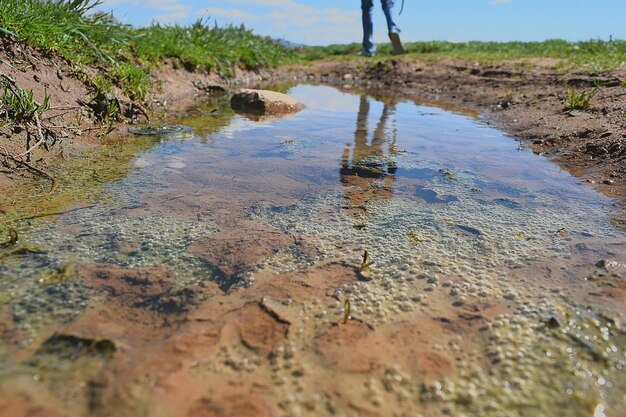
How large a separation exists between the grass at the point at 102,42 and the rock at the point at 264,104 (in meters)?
0.99

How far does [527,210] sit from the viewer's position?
203 cm

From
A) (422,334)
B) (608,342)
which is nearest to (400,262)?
(422,334)

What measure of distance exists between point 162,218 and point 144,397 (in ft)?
3.23

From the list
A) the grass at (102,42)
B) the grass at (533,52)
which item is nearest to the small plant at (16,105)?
the grass at (102,42)

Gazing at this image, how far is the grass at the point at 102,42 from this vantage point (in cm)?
321

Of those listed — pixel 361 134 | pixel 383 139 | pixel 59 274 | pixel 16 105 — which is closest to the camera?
pixel 59 274

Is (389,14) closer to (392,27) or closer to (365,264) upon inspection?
(392,27)

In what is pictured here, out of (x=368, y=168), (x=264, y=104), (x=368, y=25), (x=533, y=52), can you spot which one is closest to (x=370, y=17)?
(x=368, y=25)

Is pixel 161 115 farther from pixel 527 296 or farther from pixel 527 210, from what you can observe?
pixel 527 296

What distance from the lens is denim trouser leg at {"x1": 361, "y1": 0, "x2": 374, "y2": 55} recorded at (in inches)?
403

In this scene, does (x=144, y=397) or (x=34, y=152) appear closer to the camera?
(x=144, y=397)

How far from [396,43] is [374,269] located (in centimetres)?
1041

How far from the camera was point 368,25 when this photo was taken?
10523 millimetres

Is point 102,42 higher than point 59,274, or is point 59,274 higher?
point 102,42
